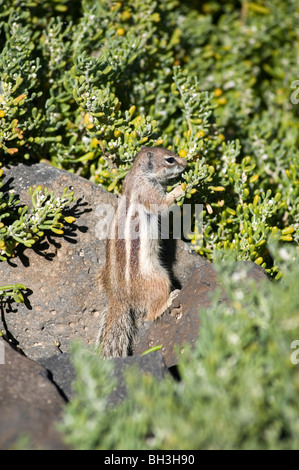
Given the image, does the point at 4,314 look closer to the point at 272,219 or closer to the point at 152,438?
the point at 152,438

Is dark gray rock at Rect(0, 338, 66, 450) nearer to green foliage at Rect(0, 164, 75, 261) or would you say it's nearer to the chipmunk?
green foliage at Rect(0, 164, 75, 261)

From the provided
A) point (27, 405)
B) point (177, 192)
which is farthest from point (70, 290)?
point (27, 405)

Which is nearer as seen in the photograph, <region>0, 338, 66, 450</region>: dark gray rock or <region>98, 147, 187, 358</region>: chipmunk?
<region>0, 338, 66, 450</region>: dark gray rock

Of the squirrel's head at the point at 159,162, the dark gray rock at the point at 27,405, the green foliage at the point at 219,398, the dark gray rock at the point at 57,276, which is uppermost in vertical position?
the green foliage at the point at 219,398

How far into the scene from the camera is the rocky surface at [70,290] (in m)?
4.00

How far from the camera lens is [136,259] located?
4.67m

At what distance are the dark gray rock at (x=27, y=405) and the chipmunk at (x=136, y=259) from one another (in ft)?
3.68

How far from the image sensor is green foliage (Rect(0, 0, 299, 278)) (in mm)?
4977

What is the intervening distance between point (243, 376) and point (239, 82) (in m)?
5.23

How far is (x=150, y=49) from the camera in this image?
243 inches

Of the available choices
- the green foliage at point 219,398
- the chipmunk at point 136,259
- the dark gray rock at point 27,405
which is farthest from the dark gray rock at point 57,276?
the green foliage at point 219,398

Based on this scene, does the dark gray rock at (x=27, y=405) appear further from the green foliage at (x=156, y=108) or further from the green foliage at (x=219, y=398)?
the green foliage at (x=156, y=108)

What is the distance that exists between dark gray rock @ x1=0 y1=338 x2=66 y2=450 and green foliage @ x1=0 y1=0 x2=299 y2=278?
188cm

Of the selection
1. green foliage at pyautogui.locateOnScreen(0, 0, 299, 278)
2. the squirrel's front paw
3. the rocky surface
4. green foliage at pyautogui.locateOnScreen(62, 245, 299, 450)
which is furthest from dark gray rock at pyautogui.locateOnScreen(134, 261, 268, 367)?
green foliage at pyautogui.locateOnScreen(62, 245, 299, 450)
